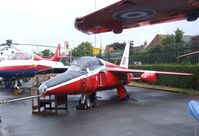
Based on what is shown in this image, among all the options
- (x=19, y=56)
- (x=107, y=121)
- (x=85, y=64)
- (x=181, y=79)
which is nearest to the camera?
(x=107, y=121)

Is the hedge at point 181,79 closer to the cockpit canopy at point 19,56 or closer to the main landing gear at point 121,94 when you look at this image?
the main landing gear at point 121,94

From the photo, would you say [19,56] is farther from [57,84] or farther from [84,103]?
[57,84]

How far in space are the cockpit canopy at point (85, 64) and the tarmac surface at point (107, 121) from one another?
1527mm

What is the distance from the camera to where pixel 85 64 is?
13.3m

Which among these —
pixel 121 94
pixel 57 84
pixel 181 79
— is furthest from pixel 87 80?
pixel 181 79

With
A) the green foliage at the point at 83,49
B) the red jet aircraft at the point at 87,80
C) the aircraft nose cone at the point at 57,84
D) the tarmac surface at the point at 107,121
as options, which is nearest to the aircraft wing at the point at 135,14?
the tarmac surface at the point at 107,121

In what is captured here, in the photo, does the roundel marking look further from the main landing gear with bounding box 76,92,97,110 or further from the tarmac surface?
the main landing gear with bounding box 76,92,97,110

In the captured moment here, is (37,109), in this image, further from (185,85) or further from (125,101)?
(185,85)

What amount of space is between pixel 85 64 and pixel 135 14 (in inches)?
339

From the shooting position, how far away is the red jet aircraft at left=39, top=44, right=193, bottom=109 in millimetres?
11469

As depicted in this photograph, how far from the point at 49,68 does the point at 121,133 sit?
1432cm

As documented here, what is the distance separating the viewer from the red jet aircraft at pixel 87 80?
11.5 metres

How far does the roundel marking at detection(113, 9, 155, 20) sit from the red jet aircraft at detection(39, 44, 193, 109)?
6.43 meters

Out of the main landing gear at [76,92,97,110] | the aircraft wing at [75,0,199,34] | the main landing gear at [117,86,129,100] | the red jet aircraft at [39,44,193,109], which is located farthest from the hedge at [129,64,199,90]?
the aircraft wing at [75,0,199,34]
